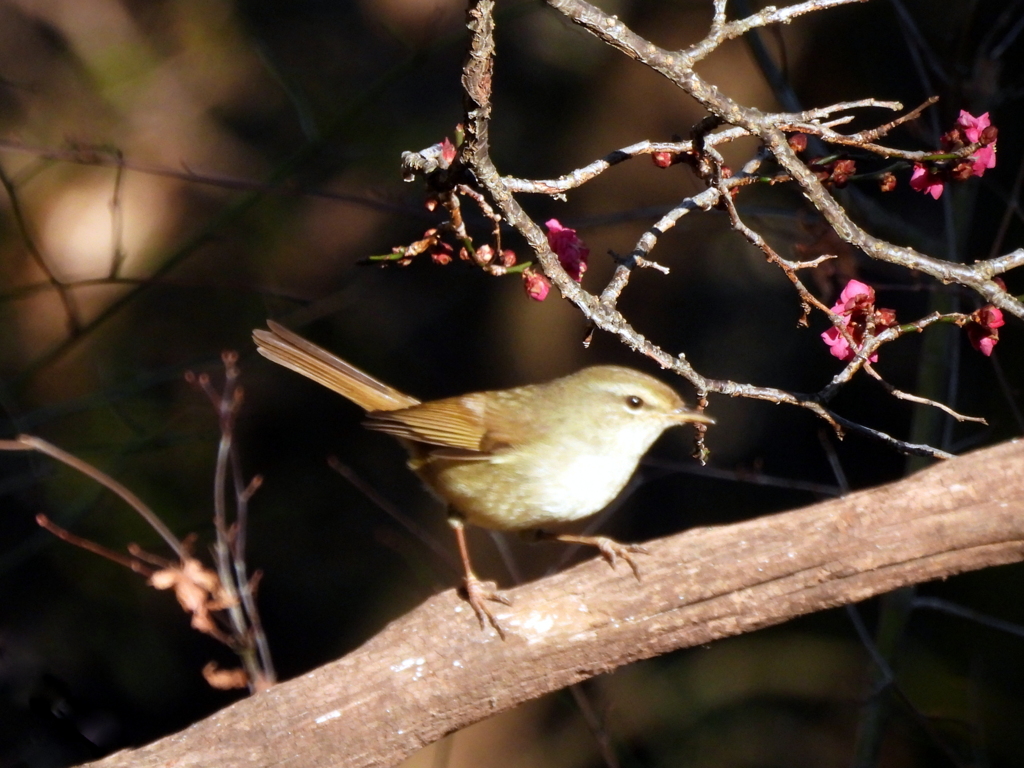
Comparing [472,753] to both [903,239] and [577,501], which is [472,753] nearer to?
[577,501]

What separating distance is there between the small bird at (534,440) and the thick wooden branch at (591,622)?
0.32m

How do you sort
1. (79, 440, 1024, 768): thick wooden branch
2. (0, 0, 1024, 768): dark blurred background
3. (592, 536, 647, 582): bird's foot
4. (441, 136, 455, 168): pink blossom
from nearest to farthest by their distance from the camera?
(441, 136, 455, 168): pink blossom < (79, 440, 1024, 768): thick wooden branch < (592, 536, 647, 582): bird's foot < (0, 0, 1024, 768): dark blurred background

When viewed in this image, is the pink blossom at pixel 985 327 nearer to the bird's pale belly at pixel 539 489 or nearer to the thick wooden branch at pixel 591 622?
the thick wooden branch at pixel 591 622

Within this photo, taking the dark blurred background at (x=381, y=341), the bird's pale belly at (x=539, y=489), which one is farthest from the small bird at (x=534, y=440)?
the dark blurred background at (x=381, y=341)

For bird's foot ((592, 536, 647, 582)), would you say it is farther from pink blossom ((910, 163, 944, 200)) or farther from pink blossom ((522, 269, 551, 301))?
pink blossom ((910, 163, 944, 200))

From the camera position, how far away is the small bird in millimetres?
3309

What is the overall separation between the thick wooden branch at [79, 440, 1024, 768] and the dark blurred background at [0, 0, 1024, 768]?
7.75 ft

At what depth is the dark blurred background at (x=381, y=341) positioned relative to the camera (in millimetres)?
5324

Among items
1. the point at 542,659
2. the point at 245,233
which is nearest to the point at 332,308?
the point at 245,233

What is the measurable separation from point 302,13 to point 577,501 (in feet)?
14.4

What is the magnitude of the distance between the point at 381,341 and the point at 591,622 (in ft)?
11.7

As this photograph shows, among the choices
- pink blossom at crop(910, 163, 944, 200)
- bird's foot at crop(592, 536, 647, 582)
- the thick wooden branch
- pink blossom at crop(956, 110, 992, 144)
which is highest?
pink blossom at crop(956, 110, 992, 144)

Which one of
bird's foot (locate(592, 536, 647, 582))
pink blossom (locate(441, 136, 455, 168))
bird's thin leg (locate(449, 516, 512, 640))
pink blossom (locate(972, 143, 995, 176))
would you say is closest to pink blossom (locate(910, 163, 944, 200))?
pink blossom (locate(972, 143, 995, 176))

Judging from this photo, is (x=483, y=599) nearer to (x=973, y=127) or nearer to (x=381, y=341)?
(x=973, y=127)
